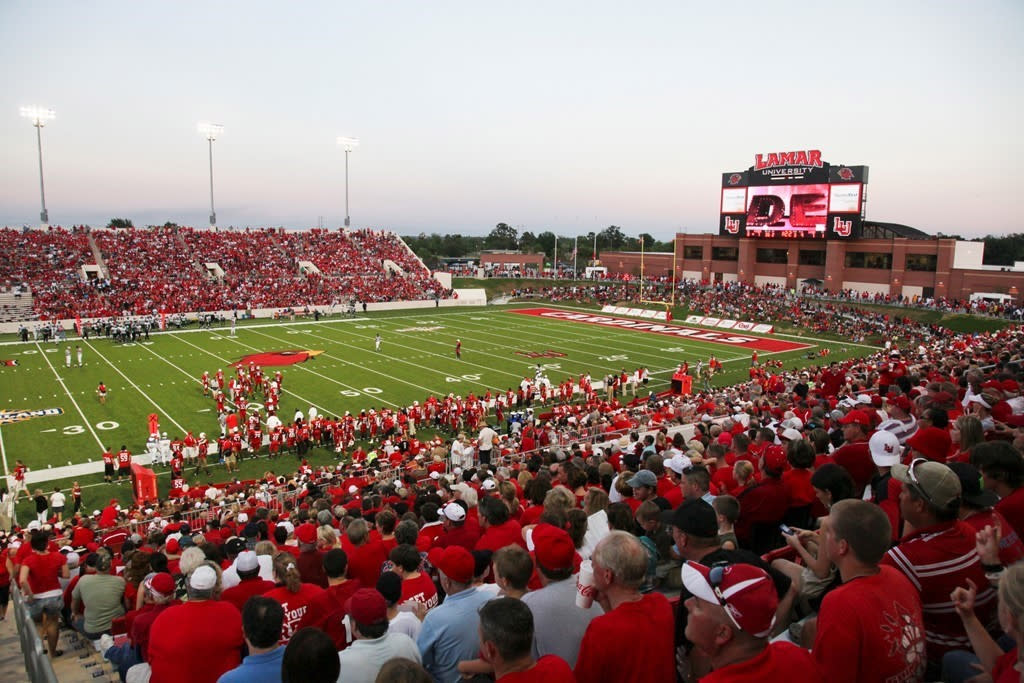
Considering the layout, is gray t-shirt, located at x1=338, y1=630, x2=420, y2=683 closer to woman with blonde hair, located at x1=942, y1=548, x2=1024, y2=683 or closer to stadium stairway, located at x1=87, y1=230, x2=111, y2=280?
woman with blonde hair, located at x1=942, y1=548, x2=1024, y2=683

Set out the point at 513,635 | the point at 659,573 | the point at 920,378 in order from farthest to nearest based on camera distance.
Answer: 1. the point at 920,378
2. the point at 659,573
3. the point at 513,635

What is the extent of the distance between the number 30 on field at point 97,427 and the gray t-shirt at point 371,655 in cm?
2006

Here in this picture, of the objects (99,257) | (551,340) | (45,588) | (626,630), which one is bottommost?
(551,340)

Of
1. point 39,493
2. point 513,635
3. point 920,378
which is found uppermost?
point 513,635

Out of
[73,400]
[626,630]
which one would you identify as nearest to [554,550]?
[626,630]

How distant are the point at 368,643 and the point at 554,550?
0.96 meters

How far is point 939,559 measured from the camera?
120 inches

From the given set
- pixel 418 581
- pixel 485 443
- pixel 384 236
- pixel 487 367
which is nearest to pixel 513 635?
pixel 418 581

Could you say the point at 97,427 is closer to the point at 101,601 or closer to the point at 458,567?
the point at 101,601

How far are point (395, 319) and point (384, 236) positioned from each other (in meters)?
23.7

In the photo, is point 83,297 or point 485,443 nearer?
point 485,443

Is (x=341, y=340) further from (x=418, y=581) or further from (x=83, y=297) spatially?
(x=418, y=581)

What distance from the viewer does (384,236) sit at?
218 ft

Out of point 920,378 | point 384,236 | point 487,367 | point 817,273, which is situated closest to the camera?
point 920,378
